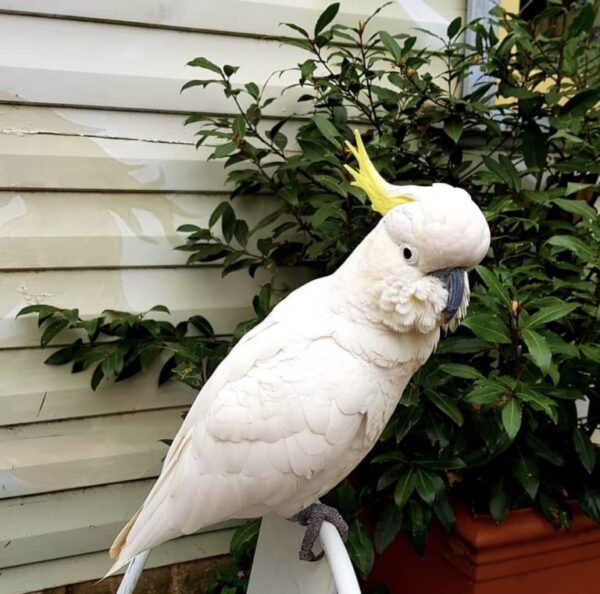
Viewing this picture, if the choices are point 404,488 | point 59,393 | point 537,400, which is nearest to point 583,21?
point 537,400

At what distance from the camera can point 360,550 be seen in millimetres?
1166

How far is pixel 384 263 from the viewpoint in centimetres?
79

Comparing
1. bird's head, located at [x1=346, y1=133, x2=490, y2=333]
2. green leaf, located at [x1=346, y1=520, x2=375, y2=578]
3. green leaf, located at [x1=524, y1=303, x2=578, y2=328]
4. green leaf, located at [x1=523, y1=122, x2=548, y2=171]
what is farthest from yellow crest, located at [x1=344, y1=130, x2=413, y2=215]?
green leaf, located at [x1=523, y1=122, x2=548, y2=171]

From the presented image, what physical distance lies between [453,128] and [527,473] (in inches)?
36.2

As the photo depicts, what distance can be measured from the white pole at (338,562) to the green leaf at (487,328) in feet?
1.49

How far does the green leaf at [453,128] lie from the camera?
1457 millimetres

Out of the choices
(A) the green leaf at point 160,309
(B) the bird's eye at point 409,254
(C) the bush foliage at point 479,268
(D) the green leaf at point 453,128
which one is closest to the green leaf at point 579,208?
(C) the bush foliage at point 479,268

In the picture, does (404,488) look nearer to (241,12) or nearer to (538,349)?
(538,349)

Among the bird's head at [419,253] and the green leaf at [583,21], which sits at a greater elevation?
the green leaf at [583,21]

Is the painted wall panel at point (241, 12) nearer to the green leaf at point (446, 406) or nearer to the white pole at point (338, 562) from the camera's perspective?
the green leaf at point (446, 406)

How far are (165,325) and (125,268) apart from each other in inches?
8.2

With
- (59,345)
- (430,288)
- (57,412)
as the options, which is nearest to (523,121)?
(430,288)

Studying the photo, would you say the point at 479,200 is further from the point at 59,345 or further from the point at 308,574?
the point at 59,345

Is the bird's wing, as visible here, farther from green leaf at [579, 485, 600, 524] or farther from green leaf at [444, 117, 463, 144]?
green leaf at [444, 117, 463, 144]
